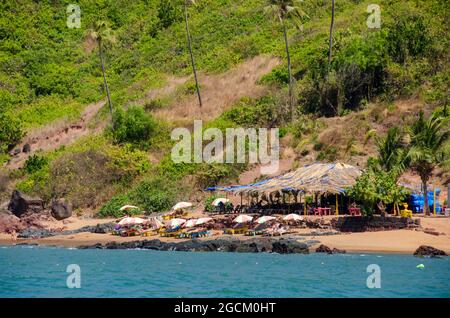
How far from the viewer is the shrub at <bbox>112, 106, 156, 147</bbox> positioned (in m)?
57.6

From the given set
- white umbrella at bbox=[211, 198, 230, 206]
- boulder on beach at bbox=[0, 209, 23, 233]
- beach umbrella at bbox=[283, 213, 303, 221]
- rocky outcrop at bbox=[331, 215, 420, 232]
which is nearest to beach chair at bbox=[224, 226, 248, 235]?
beach umbrella at bbox=[283, 213, 303, 221]

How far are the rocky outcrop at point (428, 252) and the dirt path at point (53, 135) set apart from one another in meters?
36.8

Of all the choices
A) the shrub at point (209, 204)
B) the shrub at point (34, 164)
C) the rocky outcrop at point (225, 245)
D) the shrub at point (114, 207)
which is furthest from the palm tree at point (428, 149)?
the shrub at point (34, 164)

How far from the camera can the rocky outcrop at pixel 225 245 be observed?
1316 inches

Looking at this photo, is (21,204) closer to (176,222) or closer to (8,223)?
(8,223)

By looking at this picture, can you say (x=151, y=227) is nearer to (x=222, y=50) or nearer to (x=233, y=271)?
(x=233, y=271)

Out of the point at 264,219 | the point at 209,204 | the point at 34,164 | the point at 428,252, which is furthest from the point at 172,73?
the point at 428,252

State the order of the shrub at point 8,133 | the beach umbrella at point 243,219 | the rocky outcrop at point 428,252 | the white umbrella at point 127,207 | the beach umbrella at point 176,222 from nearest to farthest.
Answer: the rocky outcrop at point 428,252 < the beach umbrella at point 243,219 < the beach umbrella at point 176,222 < the white umbrella at point 127,207 < the shrub at point 8,133

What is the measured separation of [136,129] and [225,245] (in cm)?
2394

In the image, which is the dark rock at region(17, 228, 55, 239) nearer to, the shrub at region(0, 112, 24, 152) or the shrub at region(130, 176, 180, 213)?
the shrub at region(130, 176, 180, 213)

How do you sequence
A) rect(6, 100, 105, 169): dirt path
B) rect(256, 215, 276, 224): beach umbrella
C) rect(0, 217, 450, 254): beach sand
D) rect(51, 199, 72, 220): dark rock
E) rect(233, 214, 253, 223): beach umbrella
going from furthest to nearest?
rect(6, 100, 105, 169): dirt path → rect(51, 199, 72, 220): dark rock → rect(233, 214, 253, 223): beach umbrella → rect(256, 215, 276, 224): beach umbrella → rect(0, 217, 450, 254): beach sand

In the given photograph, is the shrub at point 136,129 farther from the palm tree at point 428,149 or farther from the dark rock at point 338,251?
the dark rock at point 338,251

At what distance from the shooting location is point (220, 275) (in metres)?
27.9
